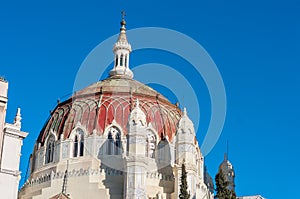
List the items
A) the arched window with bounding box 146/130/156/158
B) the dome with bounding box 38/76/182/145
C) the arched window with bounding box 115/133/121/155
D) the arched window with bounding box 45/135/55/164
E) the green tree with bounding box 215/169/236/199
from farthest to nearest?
the arched window with bounding box 45/135/55/164 → the dome with bounding box 38/76/182/145 → the arched window with bounding box 146/130/156/158 → the arched window with bounding box 115/133/121/155 → the green tree with bounding box 215/169/236/199

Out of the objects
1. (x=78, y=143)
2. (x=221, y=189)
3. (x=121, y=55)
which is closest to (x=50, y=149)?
(x=78, y=143)

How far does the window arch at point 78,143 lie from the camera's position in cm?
6194

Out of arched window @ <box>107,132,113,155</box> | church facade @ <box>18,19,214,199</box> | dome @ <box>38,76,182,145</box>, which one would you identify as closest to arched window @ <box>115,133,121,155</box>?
church facade @ <box>18,19,214,199</box>

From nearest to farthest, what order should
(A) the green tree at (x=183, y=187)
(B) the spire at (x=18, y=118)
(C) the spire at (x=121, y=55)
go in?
(B) the spire at (x=18, y=118) → (A) the green tree at (x=183, y=187) → (C) the spire at (x=121, y=55)

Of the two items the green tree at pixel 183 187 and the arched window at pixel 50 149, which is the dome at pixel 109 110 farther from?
the green tree at pixel 183 187

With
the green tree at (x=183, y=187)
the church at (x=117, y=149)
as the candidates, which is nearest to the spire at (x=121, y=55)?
the church at (x=117, y=149)

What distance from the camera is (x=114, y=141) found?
203 feet

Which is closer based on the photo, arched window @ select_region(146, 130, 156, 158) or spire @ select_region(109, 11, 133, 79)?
arched window @ select_region(146, 130, 156, 158)

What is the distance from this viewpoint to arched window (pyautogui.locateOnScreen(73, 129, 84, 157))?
6196cm

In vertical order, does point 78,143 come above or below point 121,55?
below

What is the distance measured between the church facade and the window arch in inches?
3.6

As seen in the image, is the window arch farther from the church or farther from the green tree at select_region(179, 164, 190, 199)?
the green tree at select_region(179, 164, 190, 199)

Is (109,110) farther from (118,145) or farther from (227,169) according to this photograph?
(227,169)

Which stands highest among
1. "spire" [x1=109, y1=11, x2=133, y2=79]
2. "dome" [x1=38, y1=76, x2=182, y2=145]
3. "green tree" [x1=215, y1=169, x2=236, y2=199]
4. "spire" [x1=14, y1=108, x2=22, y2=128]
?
"spire" [x1=109, y1=11, x2=133, y2=79]
